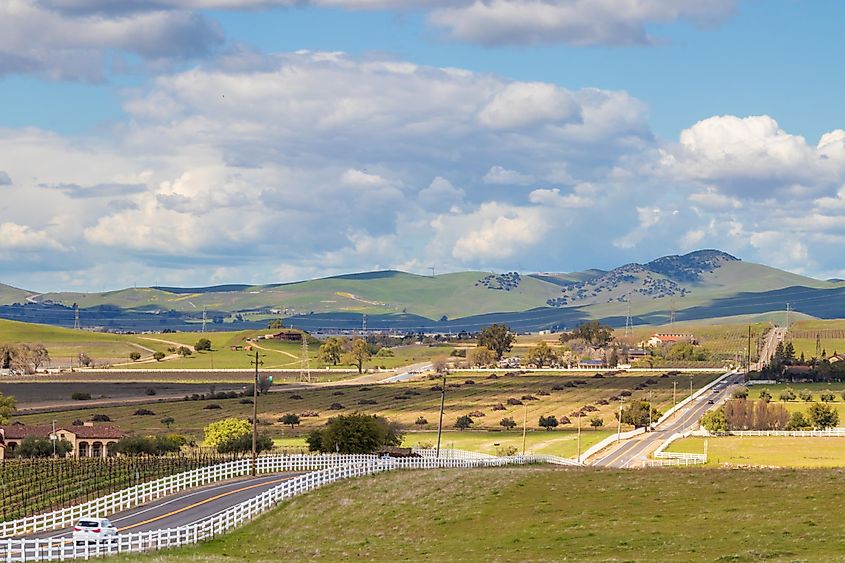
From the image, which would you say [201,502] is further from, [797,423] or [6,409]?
[797,423]

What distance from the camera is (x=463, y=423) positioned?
546ft

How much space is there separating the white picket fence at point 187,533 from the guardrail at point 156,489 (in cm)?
659

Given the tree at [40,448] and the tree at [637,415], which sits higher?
the tree at [637,415]

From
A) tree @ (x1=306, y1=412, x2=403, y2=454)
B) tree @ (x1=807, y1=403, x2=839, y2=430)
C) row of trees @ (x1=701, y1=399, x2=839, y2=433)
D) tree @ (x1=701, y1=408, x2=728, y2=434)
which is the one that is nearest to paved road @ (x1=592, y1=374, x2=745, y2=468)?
tree @ (x1=701, y1=408, x2=728, y2=434)

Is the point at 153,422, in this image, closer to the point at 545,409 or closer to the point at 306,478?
the point at 545,409

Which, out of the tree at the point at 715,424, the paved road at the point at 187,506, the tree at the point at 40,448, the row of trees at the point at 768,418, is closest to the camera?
the paved road at the point at 187,506

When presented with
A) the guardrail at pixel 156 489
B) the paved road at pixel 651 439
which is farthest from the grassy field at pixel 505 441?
the guardrail at pixel 156 489

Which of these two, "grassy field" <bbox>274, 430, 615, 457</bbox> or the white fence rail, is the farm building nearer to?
"grassy field" <bbox>274, 430, 615, 457</bbox>

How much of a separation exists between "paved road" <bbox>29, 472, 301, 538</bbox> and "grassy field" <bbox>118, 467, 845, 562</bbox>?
166 inches

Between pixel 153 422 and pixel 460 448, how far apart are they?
164 ft

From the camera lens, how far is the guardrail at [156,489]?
63.9 m

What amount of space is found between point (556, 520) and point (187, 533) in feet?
50.0

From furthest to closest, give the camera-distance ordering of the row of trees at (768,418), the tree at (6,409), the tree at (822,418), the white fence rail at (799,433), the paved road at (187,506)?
the row of trees at (768,418) → the tree at (822,418) → the tree at (6,409) → the white fence rail at (799,433) → the paved road at (187,506)

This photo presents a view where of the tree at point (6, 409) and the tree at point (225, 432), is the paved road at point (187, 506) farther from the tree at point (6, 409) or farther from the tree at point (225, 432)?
the tree at point (6, 409)
